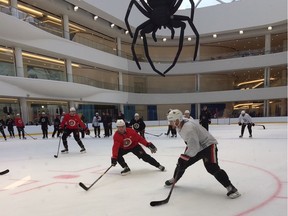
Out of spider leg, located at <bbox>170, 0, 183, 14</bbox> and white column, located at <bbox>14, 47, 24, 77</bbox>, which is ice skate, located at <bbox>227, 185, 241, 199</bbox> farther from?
white column, located at <bbox>14, 47, 24, 77</bbox>

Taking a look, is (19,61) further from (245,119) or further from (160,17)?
(160,17)

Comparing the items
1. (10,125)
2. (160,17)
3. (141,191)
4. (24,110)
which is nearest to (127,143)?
(141,191)

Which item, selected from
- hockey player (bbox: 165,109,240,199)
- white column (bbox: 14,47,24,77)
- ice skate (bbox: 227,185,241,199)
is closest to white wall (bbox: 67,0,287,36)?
white column (bbox: 14,47,24,77)

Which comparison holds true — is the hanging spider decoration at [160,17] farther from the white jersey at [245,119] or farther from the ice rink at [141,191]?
the white jersey at [245,119]

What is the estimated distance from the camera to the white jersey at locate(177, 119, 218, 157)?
9.68 ft

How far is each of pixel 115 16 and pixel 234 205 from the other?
68.1ft

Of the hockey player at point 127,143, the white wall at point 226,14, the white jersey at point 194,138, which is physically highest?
the white wall at point 226,14

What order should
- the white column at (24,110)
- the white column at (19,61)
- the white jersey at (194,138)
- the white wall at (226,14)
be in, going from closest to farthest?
1. the white jersey at (194,138)
2. the white column at (19,61)
3. the white column at (24,110)
4. the white wall at (226,14)

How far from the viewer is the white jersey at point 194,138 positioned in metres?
2.95

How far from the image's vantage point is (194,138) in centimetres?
296

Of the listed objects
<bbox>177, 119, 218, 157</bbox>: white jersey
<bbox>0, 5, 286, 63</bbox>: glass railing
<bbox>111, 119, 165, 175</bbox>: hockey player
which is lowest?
<bbox>111, 119, 165, 175</bbox>: hockey player

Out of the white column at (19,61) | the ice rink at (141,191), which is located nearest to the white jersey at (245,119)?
the ice rink at (141,191)

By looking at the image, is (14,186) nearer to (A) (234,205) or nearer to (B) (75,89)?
(A) (234,205)

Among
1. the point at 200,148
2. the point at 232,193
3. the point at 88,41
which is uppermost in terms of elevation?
the point at 88,41
